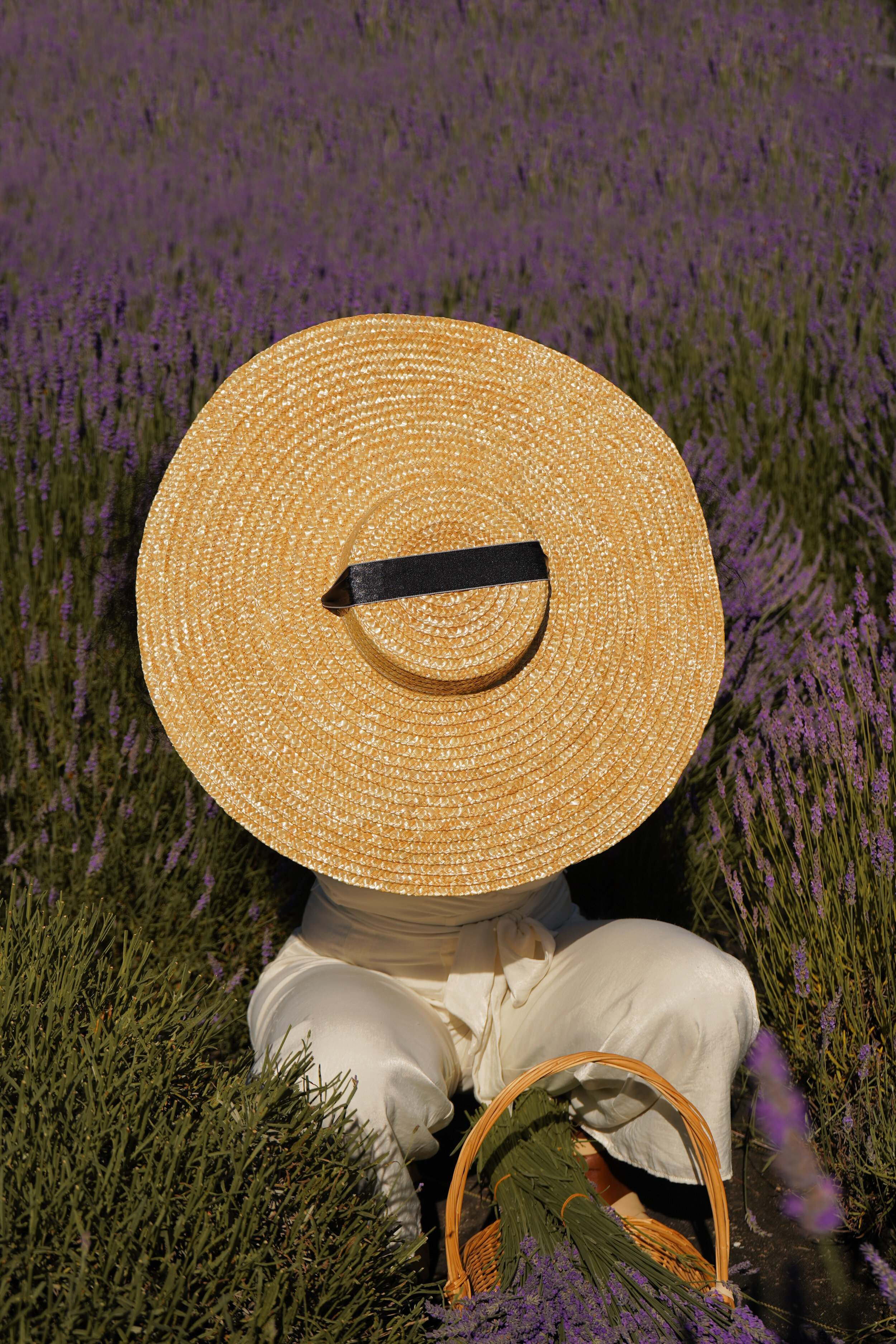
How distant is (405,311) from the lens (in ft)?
12.1

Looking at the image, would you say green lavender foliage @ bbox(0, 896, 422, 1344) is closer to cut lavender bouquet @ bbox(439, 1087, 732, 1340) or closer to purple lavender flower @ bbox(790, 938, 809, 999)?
cut lavender bouquet @ bbox(439, 1087, 732, 1340)

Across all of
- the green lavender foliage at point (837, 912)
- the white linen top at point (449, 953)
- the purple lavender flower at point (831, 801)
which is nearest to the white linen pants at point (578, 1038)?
the white linen top at point (449, 953)

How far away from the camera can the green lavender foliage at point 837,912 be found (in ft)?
5.70

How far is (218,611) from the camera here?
158 centimetres

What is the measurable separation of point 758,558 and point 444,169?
2756mm

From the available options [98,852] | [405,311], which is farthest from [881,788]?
[405,311]

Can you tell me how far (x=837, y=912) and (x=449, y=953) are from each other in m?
0.65

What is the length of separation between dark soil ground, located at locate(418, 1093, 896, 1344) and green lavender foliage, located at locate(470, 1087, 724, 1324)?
0.13 metres

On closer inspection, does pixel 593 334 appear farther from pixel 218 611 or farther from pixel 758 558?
pixel 218 611

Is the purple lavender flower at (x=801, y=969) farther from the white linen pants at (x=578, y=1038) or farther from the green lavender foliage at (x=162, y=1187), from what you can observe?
the green lavender foliage at (x=162, y=1187)

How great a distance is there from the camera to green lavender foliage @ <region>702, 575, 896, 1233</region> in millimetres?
1738

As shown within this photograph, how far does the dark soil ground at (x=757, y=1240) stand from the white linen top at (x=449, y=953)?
0.23 meters

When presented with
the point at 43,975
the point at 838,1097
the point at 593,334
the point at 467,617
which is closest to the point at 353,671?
the point at 467,617

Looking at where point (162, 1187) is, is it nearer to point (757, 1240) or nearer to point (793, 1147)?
point (793, 1147)
